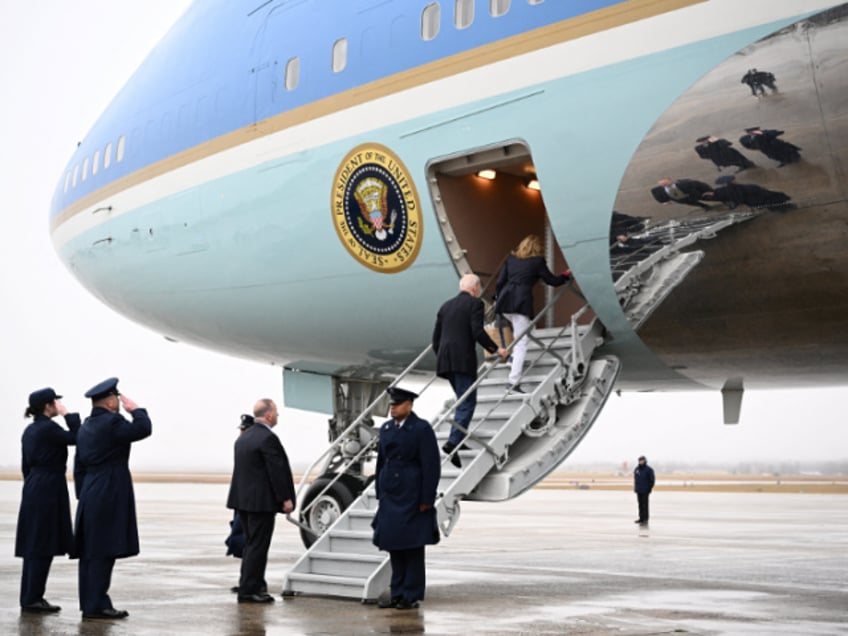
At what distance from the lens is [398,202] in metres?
10.2

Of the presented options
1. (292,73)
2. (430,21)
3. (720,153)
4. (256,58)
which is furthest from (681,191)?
(256,58)

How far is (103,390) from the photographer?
8.19 m

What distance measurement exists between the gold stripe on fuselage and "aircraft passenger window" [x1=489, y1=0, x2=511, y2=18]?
0.77ft

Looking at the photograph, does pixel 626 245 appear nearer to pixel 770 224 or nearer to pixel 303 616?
pixel 770 224

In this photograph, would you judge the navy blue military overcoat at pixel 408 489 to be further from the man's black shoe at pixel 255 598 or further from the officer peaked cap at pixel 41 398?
the officer peaked cap at pixel 41 398

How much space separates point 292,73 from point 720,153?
4.95 m

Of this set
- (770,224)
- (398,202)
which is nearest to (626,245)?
(770,224)

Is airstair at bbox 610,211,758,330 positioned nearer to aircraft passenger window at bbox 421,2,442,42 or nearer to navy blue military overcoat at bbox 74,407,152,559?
aircraft passenger window at bbox 421,2,442,42

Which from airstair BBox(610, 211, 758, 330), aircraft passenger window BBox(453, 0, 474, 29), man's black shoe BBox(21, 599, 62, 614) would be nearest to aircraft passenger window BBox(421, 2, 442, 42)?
aircraft passenger window BBox(453, 0, 474, 29)

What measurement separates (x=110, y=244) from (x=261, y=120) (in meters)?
3.61

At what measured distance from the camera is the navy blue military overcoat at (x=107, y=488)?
7.81m

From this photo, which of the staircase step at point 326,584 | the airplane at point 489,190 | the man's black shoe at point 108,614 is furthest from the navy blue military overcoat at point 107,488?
the airplane at point 489,190

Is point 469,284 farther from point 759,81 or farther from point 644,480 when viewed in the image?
point 644,480

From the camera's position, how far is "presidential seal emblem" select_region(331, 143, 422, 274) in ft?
33.2
